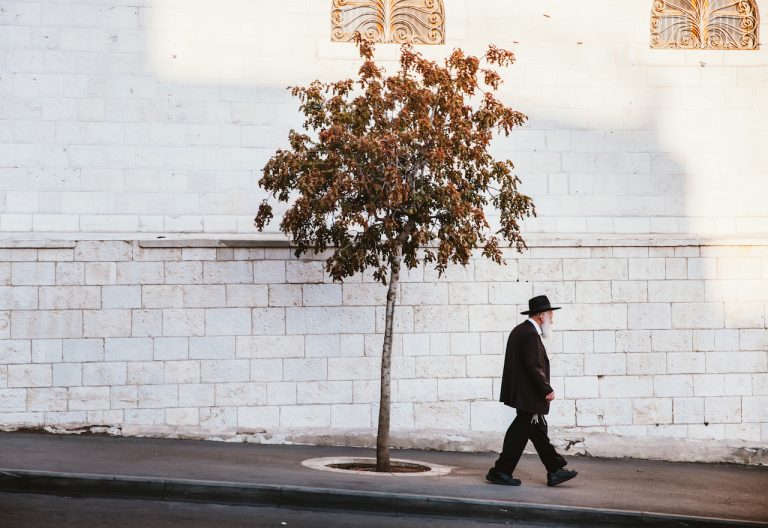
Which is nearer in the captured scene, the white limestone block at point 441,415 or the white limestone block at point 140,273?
the white limestone block at point 140,273

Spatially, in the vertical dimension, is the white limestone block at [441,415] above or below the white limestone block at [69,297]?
below

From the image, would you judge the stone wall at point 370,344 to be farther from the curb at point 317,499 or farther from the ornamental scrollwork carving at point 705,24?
the curb at point 317,499

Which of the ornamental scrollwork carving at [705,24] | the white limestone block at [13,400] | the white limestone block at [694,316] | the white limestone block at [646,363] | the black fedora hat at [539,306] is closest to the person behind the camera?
the black fedora hat at [539,306]

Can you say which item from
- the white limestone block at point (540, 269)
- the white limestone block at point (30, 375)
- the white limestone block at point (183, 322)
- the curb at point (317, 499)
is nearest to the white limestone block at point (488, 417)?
the white limestone block at point (540, 269)

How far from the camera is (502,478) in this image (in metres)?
9.86

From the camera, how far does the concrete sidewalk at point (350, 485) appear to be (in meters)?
8.57

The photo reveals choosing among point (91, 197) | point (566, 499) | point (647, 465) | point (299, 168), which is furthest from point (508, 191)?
point (91, 197)

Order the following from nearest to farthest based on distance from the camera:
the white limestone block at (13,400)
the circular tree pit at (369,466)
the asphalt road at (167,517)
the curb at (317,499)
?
the asphalt road at (167,517) < the curb at (317,499) < the circular tree pit at (369,466) < the white limestone block at (13,400)

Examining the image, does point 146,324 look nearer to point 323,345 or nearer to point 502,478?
point 323,345

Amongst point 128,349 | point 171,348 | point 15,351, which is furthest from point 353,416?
point 15,351

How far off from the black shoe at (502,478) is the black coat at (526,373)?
637 millimetres

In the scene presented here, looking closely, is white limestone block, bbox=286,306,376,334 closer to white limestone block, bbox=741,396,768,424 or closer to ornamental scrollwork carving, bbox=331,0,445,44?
ornamental scrollwork carving, bbox=331,0,445,44

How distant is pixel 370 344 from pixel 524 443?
10.3 ft

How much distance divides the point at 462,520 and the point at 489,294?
187 inches
